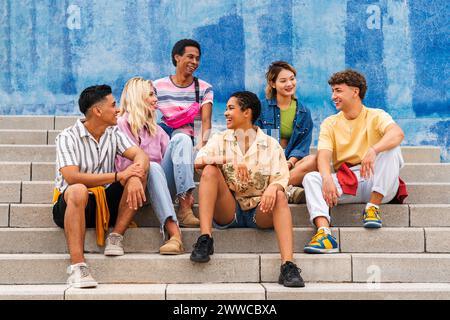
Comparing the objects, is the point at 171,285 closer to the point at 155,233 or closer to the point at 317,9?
the point at 155,233

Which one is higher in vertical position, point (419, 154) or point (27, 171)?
point (419, 154)

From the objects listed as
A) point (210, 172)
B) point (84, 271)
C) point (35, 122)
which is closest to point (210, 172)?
point (210, 172)

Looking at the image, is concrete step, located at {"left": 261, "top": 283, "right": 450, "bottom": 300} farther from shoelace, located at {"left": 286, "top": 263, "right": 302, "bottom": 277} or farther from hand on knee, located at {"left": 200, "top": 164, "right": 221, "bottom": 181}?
hand on knee, located at {"left": 200, "top": 164, "right": 221, "bottom": 181}

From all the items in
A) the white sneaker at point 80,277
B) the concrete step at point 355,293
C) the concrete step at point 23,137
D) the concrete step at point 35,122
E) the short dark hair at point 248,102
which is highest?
the concrete step at point 35,122

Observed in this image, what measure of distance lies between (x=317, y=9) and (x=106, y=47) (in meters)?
2.29

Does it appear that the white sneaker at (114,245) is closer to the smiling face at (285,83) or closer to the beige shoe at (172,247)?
the beige shoe at (172,247)

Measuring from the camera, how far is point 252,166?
4.05 meters

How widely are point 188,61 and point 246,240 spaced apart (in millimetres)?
1665

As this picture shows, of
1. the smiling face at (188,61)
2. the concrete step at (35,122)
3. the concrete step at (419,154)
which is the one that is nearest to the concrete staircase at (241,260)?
the concrete step at (419,154)

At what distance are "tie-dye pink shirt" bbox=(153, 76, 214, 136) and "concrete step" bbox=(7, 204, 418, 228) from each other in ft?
3.03

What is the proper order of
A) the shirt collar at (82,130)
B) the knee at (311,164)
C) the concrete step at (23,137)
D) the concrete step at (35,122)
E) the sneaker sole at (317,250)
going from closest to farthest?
1. the sneaker sole at (317,250)
2. the shirt collar at (82,130)
3. the knee at (311,164)
4. the concrete step at (23,137)
5. the concrete step at (35,122)

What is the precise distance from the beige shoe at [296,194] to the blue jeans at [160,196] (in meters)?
0.89

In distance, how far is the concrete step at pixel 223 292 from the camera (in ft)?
11.4

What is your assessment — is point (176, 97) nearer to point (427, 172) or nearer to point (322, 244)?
point (322, 244)
